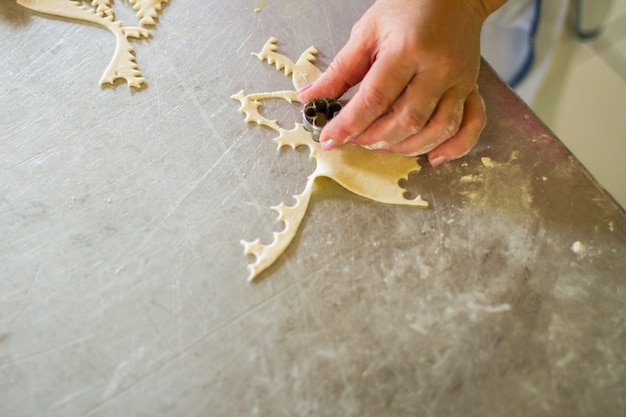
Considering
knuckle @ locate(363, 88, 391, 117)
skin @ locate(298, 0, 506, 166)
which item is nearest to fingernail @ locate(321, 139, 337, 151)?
skin @ locate(298, 0, 506, 166)

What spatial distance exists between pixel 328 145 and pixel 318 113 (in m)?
0.12

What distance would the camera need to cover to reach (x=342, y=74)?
1.08 metres

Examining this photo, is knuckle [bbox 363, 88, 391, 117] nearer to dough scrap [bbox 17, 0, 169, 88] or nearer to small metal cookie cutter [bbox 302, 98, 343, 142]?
small metal cookie cutter [bbox 302, 98, 343, 142]

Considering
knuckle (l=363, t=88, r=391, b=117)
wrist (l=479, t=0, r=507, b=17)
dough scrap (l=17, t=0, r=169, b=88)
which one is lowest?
knuckle (l=363, t=88, r=391, b=117)

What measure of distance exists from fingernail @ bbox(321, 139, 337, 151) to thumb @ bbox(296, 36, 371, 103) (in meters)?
0.14

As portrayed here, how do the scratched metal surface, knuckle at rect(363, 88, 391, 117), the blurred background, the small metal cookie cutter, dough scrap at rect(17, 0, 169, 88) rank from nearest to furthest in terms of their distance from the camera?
the scratched metal surface → knuckle at rect(363, 88, 391, 117) → the small metal cookie cutter → dough scrap at rect(17, 0, 169, 88) → the blurred background

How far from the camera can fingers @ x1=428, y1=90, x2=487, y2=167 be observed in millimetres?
1035

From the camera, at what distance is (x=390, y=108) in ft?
3.30

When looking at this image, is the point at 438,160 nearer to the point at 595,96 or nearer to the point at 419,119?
the point at 419,119

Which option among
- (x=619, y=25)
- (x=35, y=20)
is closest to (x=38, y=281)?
(x=35, y=20)

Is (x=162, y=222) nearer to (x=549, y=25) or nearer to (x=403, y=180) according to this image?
(x=403, y=180)

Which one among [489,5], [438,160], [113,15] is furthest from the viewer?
[113,15]

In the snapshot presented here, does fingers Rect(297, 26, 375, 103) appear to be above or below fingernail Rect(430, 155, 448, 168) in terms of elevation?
above

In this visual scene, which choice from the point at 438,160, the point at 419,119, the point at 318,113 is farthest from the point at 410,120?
the point at 318,113
